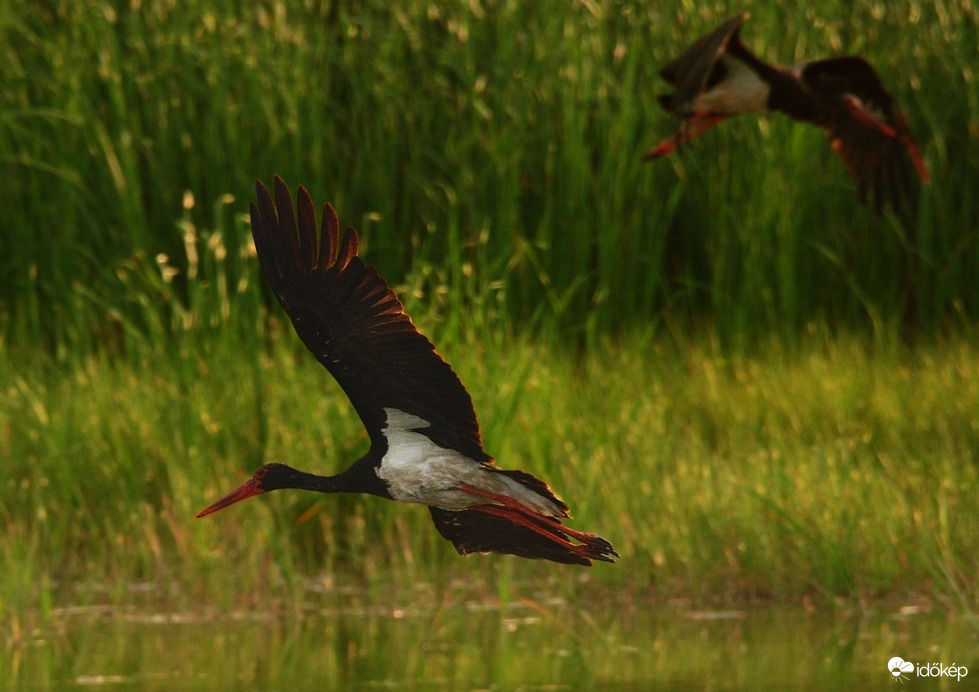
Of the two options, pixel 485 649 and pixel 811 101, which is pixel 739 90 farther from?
pixel 485 649

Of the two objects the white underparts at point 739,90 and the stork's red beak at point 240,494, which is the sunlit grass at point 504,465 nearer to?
the white underparts at point 739,90

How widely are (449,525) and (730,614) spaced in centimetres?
147

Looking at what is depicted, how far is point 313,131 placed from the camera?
720cm

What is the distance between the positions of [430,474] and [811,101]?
2469 mm

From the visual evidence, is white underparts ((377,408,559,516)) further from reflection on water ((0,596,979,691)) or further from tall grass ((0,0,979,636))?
tall grass ((0,0,979,636))

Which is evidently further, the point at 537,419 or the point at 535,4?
the point at 535,4

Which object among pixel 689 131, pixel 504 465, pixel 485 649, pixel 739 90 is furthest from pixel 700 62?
pixel 485 649

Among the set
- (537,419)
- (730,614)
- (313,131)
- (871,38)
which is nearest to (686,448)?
(537,419)

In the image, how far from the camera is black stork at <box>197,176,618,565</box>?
11.5 ft

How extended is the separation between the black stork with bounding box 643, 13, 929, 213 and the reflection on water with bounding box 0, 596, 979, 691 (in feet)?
4.76

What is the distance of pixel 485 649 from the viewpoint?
487 cm

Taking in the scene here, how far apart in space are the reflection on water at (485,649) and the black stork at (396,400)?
0.81 metres

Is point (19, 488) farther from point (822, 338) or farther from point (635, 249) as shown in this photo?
point (822, 338)

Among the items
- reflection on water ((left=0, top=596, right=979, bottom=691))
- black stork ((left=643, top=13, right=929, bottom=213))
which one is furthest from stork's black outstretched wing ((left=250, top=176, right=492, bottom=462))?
black stork ((left=643, top=13, right=929, bottom=213))
